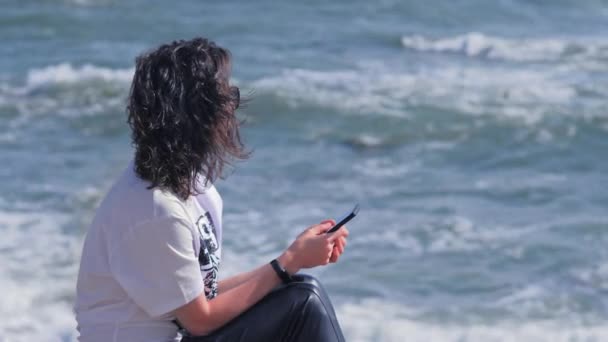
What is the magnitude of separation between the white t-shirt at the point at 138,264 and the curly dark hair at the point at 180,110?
63mm

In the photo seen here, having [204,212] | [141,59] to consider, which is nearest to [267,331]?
[204,212]

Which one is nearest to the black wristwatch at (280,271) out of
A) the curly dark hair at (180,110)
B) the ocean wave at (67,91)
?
the curly dark hair at (180,110)

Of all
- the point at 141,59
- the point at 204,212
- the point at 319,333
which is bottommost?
the point at 319,333

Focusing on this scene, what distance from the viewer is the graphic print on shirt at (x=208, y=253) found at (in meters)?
2.92

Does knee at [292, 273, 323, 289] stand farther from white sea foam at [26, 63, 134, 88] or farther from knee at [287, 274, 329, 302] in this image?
white sea foam at [26, 63, 134, 88]

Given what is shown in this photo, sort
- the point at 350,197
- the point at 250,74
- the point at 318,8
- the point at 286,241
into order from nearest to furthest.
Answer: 1. the point at 286,241
2. the point at 350,197
3. the point at 250,74
4. the point at 318,8

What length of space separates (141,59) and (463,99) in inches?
361

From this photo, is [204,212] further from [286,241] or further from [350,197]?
[350,197]

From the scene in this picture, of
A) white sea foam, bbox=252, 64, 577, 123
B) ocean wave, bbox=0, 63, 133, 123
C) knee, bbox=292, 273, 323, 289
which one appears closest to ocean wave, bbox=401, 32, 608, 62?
white sea foam, bbox=252, 64, 577, 123

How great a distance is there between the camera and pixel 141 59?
110 inches

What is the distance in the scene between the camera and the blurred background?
6.62m

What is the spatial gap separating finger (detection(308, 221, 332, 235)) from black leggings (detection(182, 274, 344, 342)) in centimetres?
17

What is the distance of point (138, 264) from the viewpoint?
2.76m

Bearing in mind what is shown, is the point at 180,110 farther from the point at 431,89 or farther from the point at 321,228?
the point at 431,89
